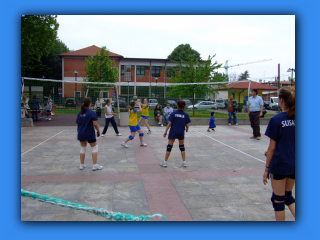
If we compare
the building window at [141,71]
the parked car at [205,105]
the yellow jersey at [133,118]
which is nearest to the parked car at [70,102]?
the parked car at [205,105]

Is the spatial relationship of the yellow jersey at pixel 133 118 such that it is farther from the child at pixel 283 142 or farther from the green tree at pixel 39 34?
the green tree at pixel 39 34

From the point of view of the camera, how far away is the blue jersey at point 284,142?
10.4 feet

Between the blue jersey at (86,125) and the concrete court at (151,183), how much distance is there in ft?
2.74

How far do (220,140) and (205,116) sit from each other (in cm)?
793

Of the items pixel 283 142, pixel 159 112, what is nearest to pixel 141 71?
pixel 159 112

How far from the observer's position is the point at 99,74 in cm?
3538

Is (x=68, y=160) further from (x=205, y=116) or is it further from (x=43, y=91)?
(x=205, y=116)

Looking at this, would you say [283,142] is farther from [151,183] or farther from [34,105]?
[34,105]

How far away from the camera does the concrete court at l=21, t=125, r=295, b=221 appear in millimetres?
4191

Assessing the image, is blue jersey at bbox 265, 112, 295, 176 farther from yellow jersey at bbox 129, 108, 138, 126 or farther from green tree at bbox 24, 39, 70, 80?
green tree at bbox 24, 39, 70, 80

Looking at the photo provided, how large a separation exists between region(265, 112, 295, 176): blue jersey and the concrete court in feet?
3.21

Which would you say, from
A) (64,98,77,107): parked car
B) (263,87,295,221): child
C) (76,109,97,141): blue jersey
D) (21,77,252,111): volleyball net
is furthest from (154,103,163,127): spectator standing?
(263,87,295,221): child

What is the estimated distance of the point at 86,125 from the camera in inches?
248
